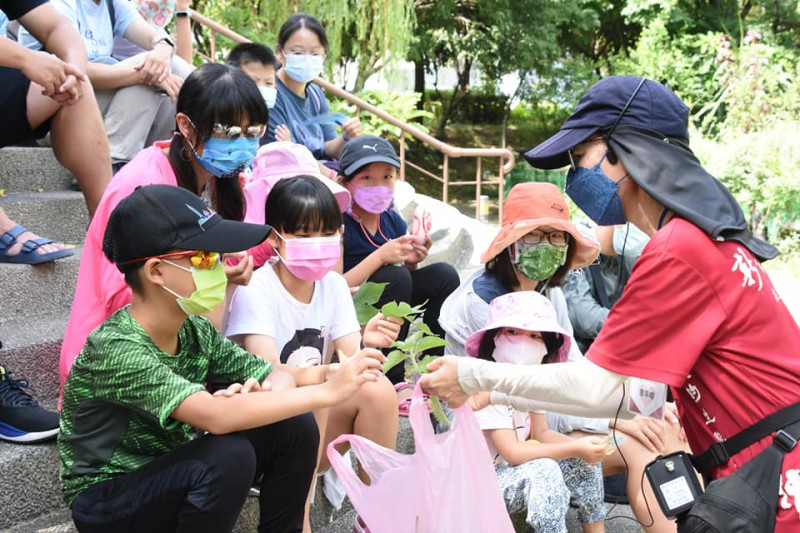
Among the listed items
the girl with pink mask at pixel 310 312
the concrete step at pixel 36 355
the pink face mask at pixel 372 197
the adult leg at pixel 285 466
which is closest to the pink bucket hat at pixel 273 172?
the pink face mask at pixel 372 197

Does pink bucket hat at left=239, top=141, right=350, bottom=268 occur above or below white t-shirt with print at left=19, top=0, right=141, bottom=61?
below

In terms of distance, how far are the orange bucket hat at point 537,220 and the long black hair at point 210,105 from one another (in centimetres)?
107

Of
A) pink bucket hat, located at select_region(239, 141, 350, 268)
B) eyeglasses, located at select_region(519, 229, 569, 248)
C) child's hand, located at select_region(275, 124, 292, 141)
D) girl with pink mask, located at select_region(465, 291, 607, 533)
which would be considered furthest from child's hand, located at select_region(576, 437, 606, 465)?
child's hand, located at select_region(275, 124, 292, 141)

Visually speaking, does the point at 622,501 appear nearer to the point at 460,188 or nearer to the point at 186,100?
the point at 186,100

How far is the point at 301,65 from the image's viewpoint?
4.96 meters

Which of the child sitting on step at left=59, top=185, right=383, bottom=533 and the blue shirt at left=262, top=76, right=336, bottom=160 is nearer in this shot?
the child sitting on step at left=59, top=185, right=383, bottom=533

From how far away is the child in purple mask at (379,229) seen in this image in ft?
12.9

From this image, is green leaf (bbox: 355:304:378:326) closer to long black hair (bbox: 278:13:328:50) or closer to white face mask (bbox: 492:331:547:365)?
white face mask (bbox: 492:331:547:365)

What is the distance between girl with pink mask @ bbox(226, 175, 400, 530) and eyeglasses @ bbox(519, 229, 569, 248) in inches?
30.6

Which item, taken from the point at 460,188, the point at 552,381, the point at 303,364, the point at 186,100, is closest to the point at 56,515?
the point at 303,364

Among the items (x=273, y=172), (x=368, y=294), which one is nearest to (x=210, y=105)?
(x=273, y=172)

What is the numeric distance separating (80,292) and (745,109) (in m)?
12.2

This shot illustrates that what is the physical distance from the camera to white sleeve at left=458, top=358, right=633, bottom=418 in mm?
2068

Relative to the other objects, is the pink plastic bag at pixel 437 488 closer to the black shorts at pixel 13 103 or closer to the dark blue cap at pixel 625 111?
the dark blue cap at pixel 625 111
